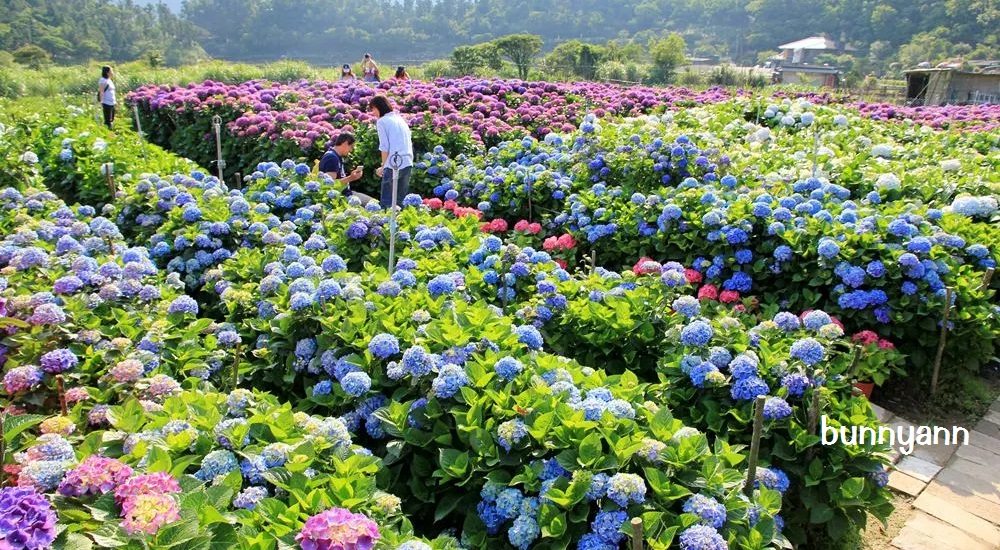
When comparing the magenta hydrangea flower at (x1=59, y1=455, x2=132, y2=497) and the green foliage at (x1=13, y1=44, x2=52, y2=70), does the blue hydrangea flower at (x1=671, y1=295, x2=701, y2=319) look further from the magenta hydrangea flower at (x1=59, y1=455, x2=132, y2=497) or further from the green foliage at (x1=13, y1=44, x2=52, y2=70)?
the green foliage at (x1=13, y1=44, x2=52, y2=70)

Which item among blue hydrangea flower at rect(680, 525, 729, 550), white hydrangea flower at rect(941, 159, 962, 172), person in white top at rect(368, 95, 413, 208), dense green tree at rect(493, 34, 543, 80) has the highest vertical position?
dense green tree at rect(493, 34, 543, 80)

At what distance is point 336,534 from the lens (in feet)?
4.55

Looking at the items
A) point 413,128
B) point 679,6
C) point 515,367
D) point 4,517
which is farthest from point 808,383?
point 679,6

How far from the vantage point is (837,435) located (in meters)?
2.36

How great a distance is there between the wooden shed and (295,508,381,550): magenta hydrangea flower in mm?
23966

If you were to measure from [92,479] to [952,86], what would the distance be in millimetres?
26261

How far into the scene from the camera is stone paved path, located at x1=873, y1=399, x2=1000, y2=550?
2.83m

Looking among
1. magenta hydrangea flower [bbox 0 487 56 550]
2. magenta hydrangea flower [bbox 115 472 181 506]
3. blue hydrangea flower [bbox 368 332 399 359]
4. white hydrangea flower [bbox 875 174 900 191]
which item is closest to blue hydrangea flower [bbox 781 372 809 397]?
blue hydrangea flower [bbox 368 332 399 359]

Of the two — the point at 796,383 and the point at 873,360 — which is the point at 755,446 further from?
the point at 873,360

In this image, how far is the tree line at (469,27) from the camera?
2015 inches

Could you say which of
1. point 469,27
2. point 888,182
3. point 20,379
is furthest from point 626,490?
point 469,27

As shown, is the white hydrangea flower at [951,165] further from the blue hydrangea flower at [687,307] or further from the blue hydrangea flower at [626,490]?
the blue hydrangea flower at [626,490]

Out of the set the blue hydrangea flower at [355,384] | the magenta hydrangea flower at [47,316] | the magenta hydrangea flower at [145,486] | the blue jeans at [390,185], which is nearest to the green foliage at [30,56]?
the blue jeans at [390,185]

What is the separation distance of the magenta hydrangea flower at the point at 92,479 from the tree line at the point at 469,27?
5013 centimetres
